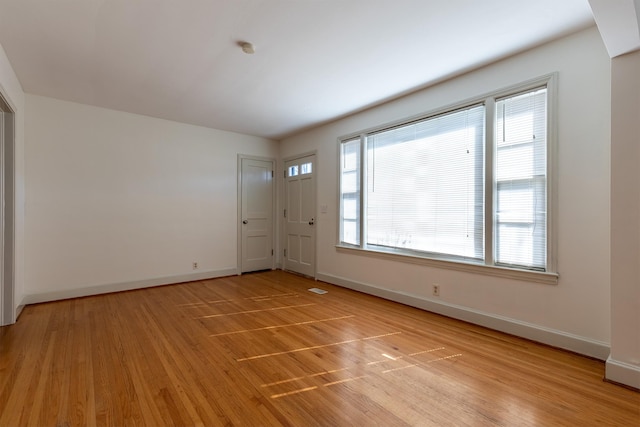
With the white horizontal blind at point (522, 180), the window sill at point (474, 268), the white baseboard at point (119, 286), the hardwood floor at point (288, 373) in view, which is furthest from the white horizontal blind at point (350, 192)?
the white baseboard at point (119, 286)

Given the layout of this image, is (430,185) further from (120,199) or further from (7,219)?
(7,219)

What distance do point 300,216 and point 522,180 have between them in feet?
12.0

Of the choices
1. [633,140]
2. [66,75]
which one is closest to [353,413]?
[633,140]

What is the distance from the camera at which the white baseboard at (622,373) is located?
194 cm

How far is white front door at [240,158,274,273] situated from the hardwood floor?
7.55ft

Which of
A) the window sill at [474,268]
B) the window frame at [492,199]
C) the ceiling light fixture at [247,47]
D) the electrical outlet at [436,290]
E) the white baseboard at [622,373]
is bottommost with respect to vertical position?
the white baseboard at [622,373]

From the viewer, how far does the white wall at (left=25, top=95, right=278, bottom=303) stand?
381 centimetres

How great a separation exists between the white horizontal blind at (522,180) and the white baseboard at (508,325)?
0.55 m

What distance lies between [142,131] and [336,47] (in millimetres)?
3445

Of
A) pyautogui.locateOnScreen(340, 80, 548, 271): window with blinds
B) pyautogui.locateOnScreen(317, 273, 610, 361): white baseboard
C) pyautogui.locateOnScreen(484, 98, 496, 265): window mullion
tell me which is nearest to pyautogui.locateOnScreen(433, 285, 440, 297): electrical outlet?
pyautogui.locateOnScreen(317, 273, 610, 361): white baseboard

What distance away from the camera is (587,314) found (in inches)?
93.7

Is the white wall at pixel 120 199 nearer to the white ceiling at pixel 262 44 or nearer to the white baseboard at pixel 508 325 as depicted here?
the white ceiling at pixel 262 44

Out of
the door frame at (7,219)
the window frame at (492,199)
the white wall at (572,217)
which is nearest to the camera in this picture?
the white wall at (572,217)

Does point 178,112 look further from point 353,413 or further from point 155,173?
point 353,413
